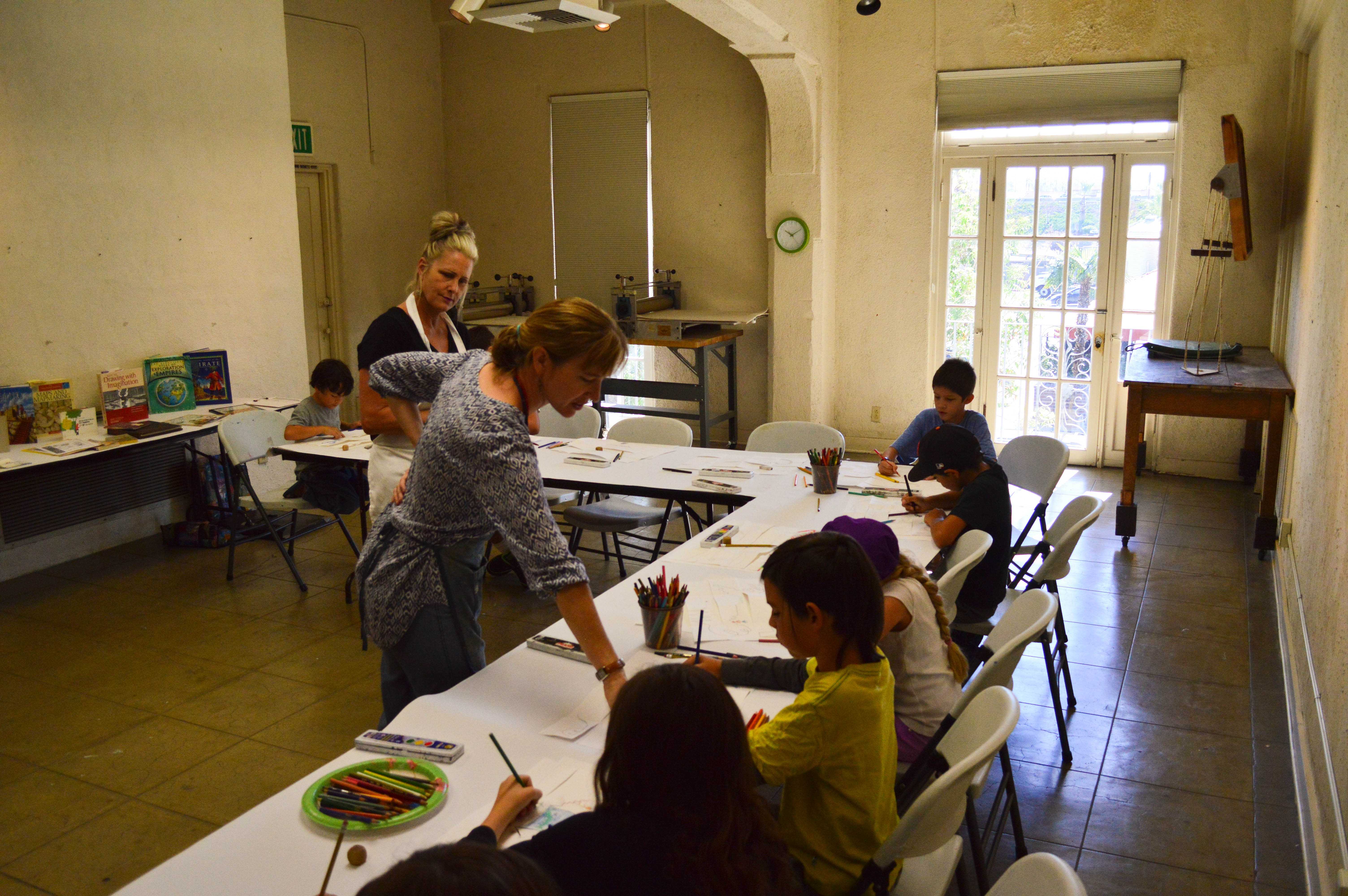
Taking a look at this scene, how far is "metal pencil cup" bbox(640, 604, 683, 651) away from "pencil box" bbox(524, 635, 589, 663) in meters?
0.17

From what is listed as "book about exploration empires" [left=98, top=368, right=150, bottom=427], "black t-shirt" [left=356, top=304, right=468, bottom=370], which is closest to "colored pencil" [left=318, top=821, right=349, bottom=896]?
"black t-shirt" [left=356, top=304, right=468, bottom=370]

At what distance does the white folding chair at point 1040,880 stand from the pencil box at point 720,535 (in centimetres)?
186

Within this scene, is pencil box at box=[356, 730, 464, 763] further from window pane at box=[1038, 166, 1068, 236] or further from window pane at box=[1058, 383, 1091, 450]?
window pane at box=[1038, 166, 1068, 236]

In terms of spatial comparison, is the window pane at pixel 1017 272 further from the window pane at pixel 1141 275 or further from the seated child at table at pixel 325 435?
the seated child at table at pixel 325 435

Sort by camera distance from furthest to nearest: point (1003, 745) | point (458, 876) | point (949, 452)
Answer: point (949, 452) → point (1003, 745) → point (458, 876)

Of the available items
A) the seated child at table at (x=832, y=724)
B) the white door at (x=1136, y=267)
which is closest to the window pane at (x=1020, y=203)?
the white door at (x=1136, y=267)

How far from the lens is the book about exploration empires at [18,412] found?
5.05 m

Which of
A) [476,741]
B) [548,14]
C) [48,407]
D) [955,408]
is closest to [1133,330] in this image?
[955,408]

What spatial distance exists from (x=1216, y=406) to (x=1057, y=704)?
10.1 feet

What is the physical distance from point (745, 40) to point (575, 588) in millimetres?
5645

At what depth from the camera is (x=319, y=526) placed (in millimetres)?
5672

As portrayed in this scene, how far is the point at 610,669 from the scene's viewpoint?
1952 mm

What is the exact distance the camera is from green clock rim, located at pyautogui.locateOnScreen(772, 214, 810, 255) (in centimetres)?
772

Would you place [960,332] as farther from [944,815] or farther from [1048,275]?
[944,815]
